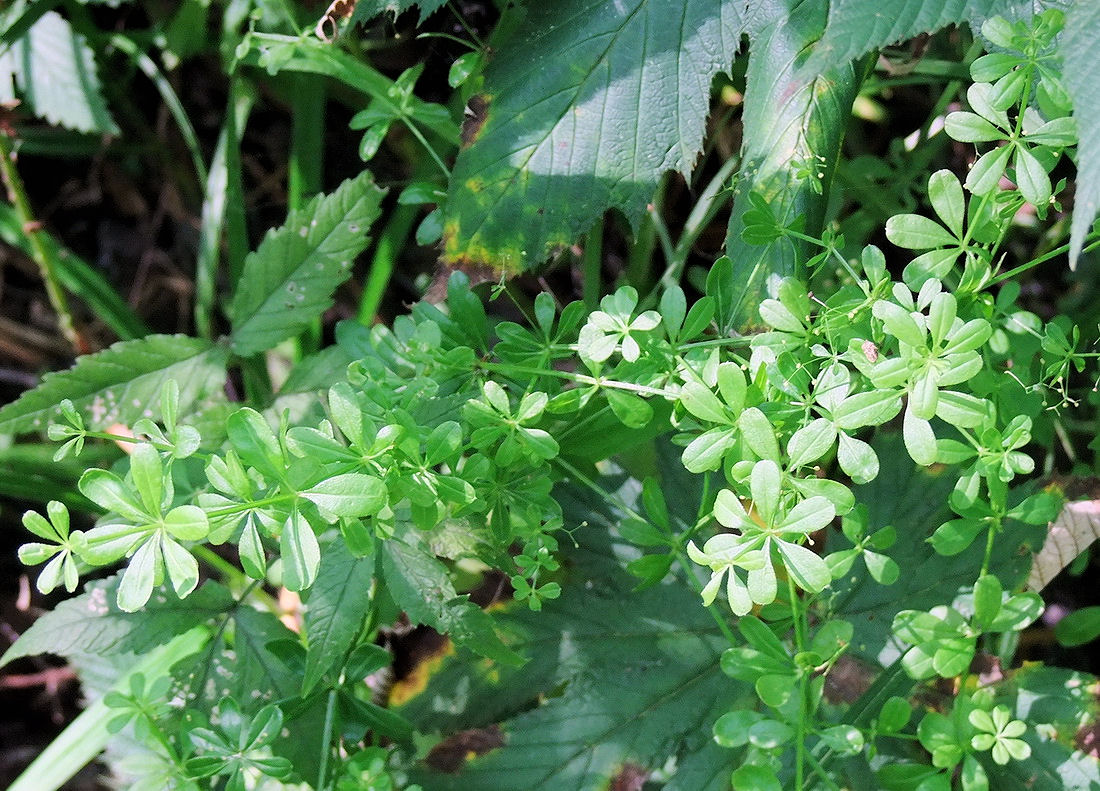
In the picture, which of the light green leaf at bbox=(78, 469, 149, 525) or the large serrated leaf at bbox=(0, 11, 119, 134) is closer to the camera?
the light green leaf at bbox=(78, 469, 149, 525)

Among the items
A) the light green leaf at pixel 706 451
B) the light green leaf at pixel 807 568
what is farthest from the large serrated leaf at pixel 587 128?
the light green leaf at pixel 807 568

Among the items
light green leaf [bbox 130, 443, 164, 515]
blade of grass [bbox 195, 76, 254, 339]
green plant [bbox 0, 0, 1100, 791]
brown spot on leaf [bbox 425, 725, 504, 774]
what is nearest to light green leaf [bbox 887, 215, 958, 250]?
green plant [bbox 0, 0, 1100, 791]

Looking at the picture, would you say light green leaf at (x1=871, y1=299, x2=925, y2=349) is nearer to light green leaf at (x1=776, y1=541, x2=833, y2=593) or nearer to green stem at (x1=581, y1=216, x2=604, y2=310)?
light green leaf at (x1=776, y1=541, x2=833, y2=593)

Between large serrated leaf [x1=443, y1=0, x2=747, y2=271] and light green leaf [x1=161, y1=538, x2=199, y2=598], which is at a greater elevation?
large serrated leaf [x1=443, y1=0, x2=747, y2=271]

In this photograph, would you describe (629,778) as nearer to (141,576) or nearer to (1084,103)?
(141,576)

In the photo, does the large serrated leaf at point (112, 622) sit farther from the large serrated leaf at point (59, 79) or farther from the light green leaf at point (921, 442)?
the large serrated leaf at point (59, 79)

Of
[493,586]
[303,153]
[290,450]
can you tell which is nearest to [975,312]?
[290,450]
